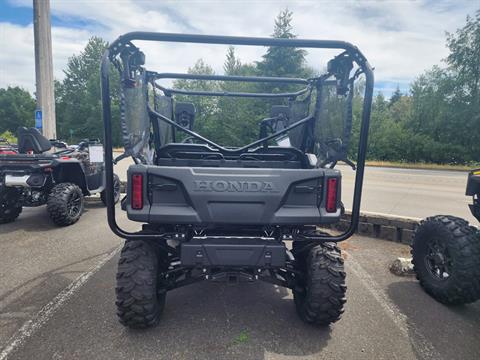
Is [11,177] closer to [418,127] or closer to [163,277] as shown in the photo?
[163,277]

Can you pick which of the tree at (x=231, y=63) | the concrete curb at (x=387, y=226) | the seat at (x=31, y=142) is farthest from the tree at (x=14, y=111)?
the concrete curb at (x=387, y=226)

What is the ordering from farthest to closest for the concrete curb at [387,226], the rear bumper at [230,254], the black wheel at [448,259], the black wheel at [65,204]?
the black wheel at [65,204]
the concrete curb at [387,226]
the black wheel at [448,259]
the rear bumper at [230,254]

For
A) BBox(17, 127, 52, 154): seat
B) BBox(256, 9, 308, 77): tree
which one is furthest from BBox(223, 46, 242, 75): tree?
BBox(17, 127, 52, 154): seat

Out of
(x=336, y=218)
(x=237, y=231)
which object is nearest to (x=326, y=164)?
(x=336, y=218)

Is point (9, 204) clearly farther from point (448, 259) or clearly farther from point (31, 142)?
point (448, 259)

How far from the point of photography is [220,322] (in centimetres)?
280

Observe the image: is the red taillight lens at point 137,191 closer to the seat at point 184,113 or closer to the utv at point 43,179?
the seat at point 184,113

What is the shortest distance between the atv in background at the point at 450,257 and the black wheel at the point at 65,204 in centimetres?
534

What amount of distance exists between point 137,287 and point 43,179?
4264 mm

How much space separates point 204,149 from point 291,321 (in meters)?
1.79

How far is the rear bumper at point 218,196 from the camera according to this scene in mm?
2400

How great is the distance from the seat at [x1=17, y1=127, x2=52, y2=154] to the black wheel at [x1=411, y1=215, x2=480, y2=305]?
254 inches

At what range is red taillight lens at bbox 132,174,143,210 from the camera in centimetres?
240

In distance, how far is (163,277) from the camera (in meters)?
2.76
